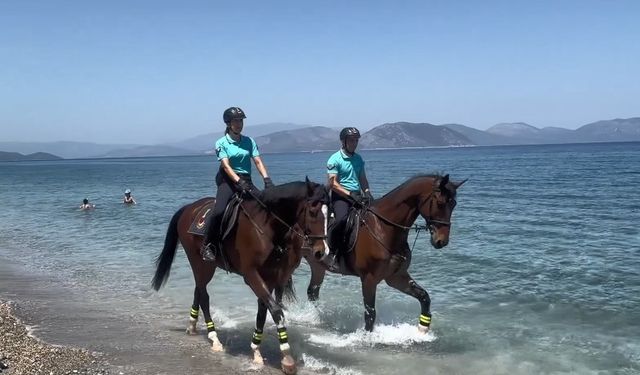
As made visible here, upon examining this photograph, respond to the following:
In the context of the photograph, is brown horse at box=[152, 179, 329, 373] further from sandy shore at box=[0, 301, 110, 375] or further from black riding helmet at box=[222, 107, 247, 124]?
sandy shore at box=[0, 301, 110, 375]

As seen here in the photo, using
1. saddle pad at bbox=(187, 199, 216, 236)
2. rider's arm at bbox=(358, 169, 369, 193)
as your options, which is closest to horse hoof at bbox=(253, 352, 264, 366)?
saddle pad at bbox=(187, 199, 216, 236)

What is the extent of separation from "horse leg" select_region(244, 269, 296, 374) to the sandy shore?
2.64m

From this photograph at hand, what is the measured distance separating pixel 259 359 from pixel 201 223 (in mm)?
2674

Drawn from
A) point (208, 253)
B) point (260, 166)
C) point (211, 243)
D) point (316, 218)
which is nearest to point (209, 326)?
point (208, 253)

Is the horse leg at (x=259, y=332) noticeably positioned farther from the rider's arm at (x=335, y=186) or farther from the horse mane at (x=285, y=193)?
the rider's arm at (x=335, y=186)

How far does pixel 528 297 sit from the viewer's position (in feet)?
45.5

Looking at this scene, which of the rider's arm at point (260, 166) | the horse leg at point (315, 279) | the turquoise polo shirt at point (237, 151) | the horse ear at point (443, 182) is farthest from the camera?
the horse leg at point (315, 279)

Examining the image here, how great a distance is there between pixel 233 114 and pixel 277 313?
3.40 m

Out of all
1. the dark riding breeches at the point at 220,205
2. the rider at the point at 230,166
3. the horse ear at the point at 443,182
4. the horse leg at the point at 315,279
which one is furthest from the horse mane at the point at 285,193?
the horse leg at the point at 315,279

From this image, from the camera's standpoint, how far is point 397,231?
1002cm

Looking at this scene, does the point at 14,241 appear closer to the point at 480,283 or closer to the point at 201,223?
the point at 201,223

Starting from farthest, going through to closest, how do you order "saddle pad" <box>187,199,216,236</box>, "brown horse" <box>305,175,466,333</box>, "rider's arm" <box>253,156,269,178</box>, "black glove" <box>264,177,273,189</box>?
"saddle pad" <box>187,199,216,236</box> < "rider's arm" <box>253,156,269,178</box> < "black glove" <box>264,177,273,189</box> < "brown horse" <box>305,175,466,333</box>

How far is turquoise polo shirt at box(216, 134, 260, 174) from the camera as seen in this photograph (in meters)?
9.62

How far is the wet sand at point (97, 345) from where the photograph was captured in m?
8.90
